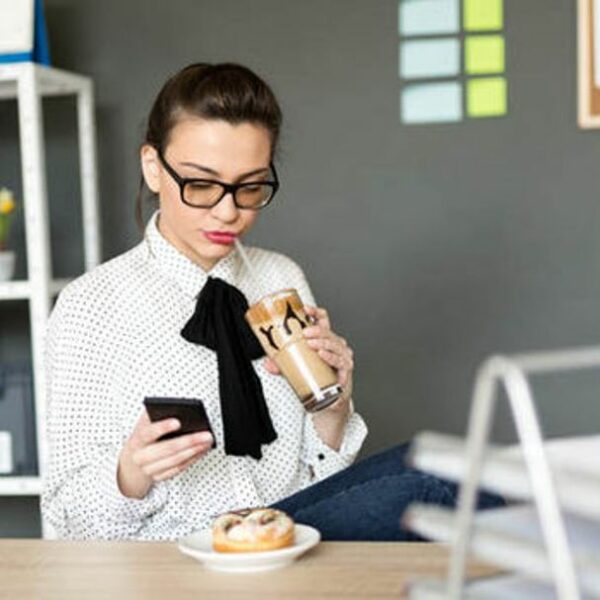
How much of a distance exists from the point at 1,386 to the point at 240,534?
1.60 meters

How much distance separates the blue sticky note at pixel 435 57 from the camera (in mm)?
2688

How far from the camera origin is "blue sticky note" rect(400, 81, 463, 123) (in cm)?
268

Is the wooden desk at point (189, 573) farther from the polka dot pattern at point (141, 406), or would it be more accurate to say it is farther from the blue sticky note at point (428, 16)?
the blue sticky note at point (428, 16)

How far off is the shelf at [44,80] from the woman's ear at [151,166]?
773 millimetres

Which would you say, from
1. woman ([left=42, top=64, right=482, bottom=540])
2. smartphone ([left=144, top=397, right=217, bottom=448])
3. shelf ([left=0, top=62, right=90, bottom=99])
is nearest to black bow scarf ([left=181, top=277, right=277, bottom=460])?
woman ([left=42, top=64, right=482, bottom=540])

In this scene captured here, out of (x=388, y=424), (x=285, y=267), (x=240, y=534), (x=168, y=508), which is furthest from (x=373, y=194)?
(x=240, y=534)

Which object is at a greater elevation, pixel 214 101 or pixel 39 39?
pixel 39 39

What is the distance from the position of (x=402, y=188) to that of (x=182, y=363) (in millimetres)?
1086

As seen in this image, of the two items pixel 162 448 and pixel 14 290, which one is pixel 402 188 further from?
pixel 162 448

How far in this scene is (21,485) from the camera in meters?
2.57

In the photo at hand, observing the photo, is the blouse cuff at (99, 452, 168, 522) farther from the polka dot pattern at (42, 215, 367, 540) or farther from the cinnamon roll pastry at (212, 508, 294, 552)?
the cinnamon roll pastry at (212, 508, 294, 552)

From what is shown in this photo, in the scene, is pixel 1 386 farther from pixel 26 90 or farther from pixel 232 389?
pixel 232 389

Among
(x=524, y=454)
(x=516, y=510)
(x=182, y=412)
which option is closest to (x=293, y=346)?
(x=182, y=412)

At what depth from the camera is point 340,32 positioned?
2727mm
